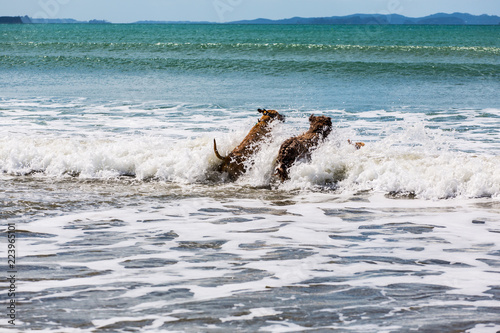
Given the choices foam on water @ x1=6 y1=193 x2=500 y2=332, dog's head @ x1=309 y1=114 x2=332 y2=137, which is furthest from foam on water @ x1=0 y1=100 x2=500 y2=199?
foam on water @ x1=6 y1=193 x2=500 y2=332

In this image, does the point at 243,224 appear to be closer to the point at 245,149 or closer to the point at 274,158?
the point at 274,158

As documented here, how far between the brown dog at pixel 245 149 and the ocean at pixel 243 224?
123 mm

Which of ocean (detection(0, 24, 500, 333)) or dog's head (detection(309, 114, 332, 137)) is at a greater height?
dog's head (detection(309, 114, 332, 137))

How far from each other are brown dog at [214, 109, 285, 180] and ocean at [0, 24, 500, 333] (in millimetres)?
123

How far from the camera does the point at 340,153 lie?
305 inches

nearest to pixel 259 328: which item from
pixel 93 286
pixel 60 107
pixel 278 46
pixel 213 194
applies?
pixel 93 286

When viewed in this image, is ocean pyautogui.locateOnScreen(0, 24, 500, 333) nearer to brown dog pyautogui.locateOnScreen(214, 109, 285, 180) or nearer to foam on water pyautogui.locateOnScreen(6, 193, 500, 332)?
foam on water pyautogui.locateOnScreen(6, 193, 500, 332)

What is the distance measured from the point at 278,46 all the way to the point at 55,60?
11747mm

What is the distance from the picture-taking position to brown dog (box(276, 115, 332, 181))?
7.40 m

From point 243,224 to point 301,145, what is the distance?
2.18 m

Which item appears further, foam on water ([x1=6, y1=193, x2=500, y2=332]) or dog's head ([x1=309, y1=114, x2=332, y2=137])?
dog's head ([x1=309, y1=114, x2=332, y2=137])

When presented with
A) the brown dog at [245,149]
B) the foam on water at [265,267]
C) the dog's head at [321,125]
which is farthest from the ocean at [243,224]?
the dog's head at [321,125]

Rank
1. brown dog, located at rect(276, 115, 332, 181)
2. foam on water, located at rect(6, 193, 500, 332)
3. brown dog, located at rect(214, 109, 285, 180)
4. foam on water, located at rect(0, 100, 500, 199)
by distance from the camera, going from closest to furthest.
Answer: foam on water, located at rect(6, 193, 500, 332) → foam on water, located at rect(0, 100, 500, 199) → brown dog, located at rect(276, 115, 332, 181) → brown dog, located at rect(214, 109, 285, 180)

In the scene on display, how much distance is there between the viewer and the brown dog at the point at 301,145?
24.3 feet
